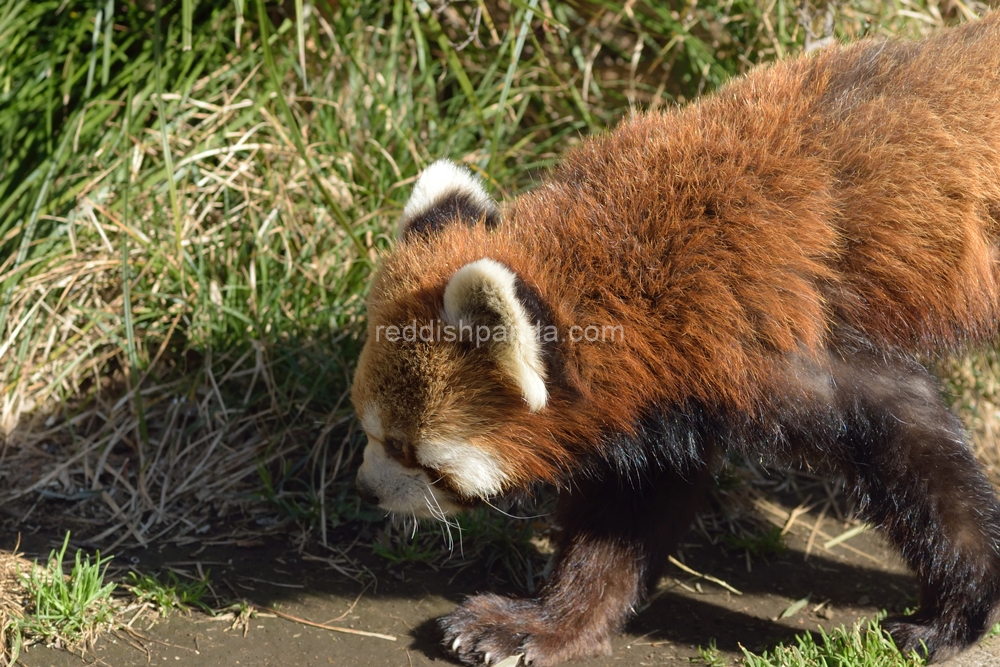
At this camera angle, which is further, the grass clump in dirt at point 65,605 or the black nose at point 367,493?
the black nose at point 367,493

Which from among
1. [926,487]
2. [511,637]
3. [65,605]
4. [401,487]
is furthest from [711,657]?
[65,605]

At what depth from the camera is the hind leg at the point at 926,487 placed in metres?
3.09

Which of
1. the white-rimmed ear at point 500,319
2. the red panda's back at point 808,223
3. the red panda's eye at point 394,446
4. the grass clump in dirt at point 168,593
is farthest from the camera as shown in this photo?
the grass clump in dirt at point 168,593

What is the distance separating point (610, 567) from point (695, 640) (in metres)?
0.50

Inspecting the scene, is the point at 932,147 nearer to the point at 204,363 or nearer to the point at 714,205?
the point at 714,205

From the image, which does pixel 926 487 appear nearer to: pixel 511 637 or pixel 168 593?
Answer: pixel 511 637

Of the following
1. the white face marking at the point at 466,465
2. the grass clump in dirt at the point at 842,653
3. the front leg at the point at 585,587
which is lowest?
the grass clump in dirt at the point at 842,653

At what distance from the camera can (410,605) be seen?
3.95 m

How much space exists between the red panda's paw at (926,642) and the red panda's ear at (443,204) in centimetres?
227

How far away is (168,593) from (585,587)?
69.4 inches

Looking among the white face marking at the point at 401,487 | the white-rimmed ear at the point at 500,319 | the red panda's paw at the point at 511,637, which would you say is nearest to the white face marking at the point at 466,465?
the white face marking at the point at 401,487

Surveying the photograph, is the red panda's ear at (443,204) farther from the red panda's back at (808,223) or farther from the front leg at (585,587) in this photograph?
the front leg at (585,587)

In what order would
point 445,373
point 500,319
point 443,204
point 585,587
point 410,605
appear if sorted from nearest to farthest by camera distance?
point 500,319
point 445,373
point 443,204
point 585,587
point 410,605

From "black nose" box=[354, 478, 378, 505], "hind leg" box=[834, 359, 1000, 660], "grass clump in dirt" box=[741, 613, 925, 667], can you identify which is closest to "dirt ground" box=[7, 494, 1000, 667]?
"grass clump in dirt" box=[741, 613, 925, 667]
